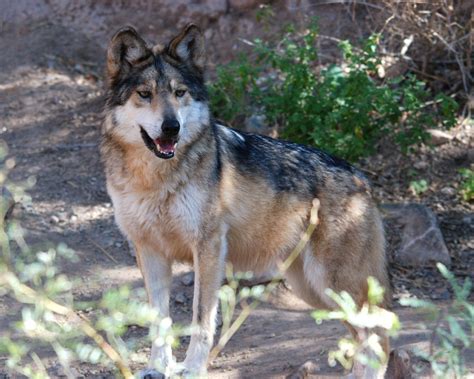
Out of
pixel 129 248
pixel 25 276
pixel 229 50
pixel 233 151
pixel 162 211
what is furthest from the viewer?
pixel 229 50

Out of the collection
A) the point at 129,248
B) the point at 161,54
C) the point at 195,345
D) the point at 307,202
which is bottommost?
the point at 129,248

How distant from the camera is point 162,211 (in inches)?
211

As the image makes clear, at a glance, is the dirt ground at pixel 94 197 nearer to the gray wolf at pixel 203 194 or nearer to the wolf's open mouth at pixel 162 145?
the gray wolf at pixel 203 194

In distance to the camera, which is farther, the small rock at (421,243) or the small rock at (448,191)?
the small rock at (448,191)

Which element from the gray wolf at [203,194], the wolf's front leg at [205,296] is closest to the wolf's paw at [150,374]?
the gray wolf at [203,194]

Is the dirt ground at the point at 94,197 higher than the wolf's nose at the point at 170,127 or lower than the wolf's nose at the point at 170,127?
lower

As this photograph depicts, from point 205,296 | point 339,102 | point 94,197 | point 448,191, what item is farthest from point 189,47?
point 448,191

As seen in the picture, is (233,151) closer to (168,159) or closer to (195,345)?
(168,159)

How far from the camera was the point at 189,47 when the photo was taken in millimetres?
5602

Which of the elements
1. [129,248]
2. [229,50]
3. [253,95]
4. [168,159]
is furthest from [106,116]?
[229,50]

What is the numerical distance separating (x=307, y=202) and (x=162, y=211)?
1094mm

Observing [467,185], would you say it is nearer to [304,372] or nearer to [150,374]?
[304,372]

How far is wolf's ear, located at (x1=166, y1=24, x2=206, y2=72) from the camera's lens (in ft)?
18.2

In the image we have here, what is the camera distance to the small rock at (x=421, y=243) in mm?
7762
